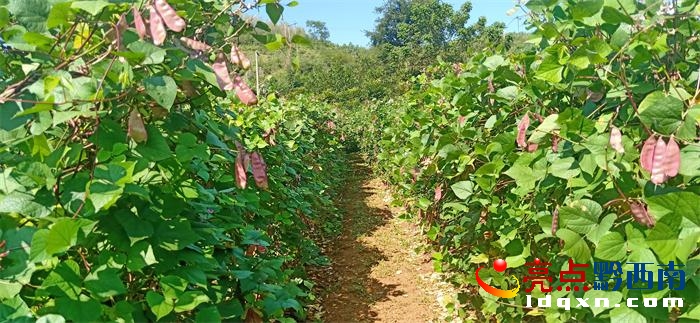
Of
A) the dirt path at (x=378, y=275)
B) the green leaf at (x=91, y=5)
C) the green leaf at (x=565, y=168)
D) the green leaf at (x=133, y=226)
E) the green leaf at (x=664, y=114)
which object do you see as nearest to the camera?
the green leaf at (x=91, y=5)

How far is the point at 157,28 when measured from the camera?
1.17 m

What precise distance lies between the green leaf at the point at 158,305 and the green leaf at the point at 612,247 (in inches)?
50.5

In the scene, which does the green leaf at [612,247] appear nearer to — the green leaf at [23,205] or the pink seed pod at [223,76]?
the pink seed pod at [223,76]

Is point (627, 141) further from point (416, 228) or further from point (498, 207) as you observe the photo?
point (416, 228)

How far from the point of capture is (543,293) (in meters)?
2.37

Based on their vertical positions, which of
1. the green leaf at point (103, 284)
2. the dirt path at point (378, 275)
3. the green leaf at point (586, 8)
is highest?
the green leaf at point (586, 8)

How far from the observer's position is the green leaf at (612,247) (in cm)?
150

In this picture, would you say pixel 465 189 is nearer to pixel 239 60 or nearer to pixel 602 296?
pixel 602 296

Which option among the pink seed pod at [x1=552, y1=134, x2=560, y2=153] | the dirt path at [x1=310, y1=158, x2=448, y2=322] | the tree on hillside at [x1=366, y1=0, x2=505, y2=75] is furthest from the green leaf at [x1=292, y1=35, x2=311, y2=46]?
the tree on hillside at [x1=366, y1=0, x2=505, y2=75]

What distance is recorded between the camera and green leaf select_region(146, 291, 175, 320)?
1.38m

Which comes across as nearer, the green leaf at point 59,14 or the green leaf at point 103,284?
the green leaf at point 59,14

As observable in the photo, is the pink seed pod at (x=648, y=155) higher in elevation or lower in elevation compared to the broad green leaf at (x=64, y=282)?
higher

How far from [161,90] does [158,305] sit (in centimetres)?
61

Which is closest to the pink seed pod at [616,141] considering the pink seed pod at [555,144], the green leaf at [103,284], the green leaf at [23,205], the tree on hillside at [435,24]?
Answer: the pink seed pod at [555,144]
